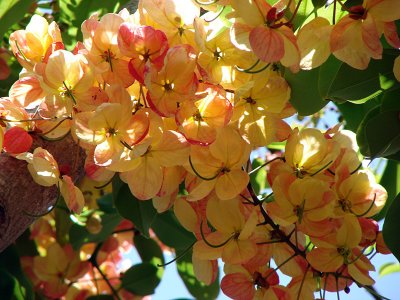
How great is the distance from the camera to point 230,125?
0.74 meters

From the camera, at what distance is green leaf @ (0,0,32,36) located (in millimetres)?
1125

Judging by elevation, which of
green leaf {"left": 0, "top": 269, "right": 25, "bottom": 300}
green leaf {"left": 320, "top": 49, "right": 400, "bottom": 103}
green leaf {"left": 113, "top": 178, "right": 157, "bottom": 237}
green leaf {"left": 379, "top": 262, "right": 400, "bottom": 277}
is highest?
green leaf {"left": 320, "top": 49, "right": 400, "bottom": 103}

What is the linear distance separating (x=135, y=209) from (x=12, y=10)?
0.37m

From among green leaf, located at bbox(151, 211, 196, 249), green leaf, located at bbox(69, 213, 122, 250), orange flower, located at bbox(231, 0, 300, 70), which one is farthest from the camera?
green leaf, located at bbox(69, 213, 122, 250)

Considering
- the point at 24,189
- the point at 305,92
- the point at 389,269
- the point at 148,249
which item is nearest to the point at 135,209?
the point at 24,189

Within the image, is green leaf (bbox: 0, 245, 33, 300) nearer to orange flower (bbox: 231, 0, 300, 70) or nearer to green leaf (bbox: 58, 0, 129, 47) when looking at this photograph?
green leaf (bbox: 58, 0, 129, 47)

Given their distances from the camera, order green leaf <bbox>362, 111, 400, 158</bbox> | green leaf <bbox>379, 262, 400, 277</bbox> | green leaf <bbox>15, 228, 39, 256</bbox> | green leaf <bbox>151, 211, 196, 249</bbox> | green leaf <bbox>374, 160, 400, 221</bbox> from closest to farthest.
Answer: green leaf <bbox>362, 111, 400, 158</bbox> < green leaf <bbox>374, 160, 400, 221</bbox> < green leaf <bbox>151, 211, 196, 249</bbox> < green leaf <bbox>15, 228, 39, 256</bbox> < green leaf <bbox>379, 262, 400, 277</bbox>

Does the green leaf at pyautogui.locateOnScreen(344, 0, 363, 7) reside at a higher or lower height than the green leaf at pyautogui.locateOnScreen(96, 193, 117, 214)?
higher

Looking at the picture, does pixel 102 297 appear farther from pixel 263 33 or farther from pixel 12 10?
pixel 263 33

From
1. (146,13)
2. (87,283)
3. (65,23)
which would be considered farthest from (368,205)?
(87,283)

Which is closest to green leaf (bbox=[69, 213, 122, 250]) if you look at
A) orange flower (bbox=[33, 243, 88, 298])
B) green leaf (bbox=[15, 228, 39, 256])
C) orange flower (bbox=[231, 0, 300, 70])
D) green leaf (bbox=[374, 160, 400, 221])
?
orange flower (bbox=[33, 243, 88, 298])

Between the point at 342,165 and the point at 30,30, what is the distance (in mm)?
356

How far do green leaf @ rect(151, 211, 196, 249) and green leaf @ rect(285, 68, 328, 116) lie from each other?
21.1 inches

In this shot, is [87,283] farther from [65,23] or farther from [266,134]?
[266,134]
